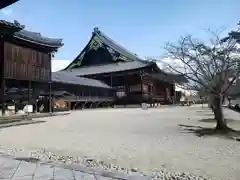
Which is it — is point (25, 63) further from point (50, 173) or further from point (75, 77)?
point (75, 77)

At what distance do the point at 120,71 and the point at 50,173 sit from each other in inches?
1608

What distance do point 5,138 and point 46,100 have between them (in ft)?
51.8

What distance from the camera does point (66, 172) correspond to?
5066 mm

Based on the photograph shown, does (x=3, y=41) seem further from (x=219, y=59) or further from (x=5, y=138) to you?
(x=219, y=59)

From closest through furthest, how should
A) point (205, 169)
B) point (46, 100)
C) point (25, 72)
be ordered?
point (205, 169) → point (25, 72) → point (46, 100)

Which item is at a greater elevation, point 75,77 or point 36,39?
point 36,39

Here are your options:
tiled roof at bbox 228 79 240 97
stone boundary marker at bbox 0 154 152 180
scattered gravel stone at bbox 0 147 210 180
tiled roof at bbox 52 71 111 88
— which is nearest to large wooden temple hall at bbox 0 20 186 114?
tiled roof at bbox 52 71 111 88

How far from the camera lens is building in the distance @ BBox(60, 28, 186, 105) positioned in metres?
44.9

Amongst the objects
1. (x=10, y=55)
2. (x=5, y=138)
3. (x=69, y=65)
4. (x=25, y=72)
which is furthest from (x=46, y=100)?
(x=69, y=65)

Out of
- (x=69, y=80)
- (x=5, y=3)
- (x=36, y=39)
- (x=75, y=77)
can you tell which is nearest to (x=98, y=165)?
(x=5, y=3)

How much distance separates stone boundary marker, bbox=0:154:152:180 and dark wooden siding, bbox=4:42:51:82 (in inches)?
622

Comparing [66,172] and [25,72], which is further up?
[25,72]

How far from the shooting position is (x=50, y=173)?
197 inches

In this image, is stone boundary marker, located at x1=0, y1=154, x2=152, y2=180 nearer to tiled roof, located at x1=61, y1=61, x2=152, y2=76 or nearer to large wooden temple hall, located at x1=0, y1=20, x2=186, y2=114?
large wooden temple hall, located at x1=0, y1=20, x2=186, y2=114
